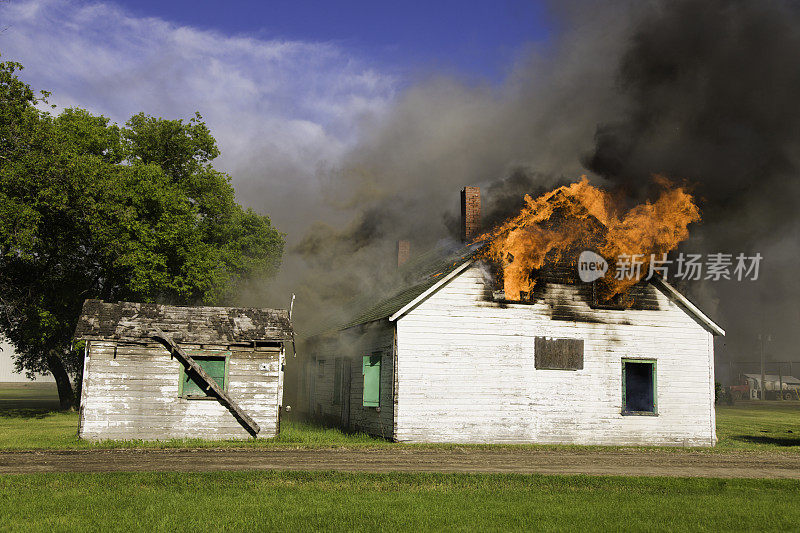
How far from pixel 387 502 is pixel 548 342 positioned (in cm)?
1190

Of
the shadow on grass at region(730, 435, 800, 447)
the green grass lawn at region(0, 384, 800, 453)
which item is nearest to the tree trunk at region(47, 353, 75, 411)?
the green grass lawn at region(0, 384, 800, 453)

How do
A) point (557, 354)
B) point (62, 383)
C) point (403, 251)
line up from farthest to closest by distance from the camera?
point (62, 383) < point (403, 251) < point (557, 354)

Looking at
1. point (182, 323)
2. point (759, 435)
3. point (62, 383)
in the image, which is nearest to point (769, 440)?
point (759, 435)

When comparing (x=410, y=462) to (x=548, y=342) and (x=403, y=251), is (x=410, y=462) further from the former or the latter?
(x=403, y=251)

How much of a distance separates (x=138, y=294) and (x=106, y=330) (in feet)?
45.6

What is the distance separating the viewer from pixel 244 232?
39.6 meters

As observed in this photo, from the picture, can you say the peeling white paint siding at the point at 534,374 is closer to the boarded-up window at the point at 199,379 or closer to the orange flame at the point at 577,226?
the orange flame at the point at 577,226

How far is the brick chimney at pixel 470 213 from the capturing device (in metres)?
27.3

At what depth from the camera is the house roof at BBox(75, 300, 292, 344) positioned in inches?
771

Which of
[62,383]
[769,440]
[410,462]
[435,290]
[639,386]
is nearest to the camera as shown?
[410,462]

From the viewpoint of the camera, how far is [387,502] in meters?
10.7

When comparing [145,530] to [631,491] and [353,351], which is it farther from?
[353,351]

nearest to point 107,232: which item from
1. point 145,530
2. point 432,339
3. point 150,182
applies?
point 150,182

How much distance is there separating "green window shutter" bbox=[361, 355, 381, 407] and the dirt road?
3.70 meters
